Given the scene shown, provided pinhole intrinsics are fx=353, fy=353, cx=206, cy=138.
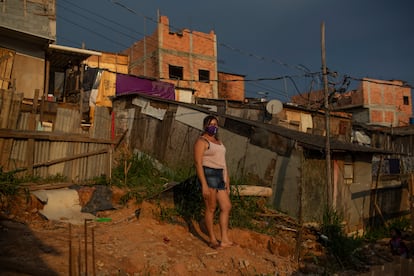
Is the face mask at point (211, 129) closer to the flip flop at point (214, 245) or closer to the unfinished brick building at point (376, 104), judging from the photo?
the flip flop at point (214, 245)

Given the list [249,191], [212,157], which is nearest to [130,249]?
[212,157]

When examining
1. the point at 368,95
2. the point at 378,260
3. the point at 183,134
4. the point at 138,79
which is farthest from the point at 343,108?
the point at 378,260

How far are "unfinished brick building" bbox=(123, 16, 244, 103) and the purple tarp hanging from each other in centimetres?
415

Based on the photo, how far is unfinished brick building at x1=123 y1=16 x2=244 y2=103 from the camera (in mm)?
25250

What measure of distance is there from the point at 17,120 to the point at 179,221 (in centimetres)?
567

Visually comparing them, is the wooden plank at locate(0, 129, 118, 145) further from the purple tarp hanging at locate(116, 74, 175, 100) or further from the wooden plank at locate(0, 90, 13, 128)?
the purple tarp hanging at locate(116, 74, 175, 100)

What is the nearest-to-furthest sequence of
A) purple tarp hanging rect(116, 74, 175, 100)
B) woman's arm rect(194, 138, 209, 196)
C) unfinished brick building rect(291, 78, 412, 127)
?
woman's arm rect(194, 138, 209, 196), purple tarp hanging rect(116, 74, 175, 100), unfinished brick building rect(291, 78, 412, 127)

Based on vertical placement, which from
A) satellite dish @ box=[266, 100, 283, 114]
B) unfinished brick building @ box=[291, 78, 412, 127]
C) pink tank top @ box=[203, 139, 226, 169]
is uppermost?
unfinished brick building @ box=[291, 78, 412, 127]

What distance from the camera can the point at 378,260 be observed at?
300 inches

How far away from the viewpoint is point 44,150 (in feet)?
27.7

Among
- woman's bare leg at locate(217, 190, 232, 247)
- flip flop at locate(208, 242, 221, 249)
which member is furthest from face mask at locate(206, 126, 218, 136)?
flip flop at locate(208, 242, 221, 249)

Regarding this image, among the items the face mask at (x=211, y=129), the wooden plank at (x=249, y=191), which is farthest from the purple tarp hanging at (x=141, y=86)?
the face mask at (x=211, y=129)

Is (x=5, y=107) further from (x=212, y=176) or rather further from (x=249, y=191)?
(x=212, y=176)

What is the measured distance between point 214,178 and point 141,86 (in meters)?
14.7
